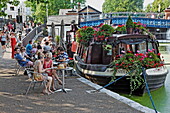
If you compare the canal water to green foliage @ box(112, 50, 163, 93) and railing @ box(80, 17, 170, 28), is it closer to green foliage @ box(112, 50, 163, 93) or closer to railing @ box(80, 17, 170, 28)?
green foliage @ box(112, 50, 163, 93)

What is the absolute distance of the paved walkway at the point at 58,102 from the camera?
7.32 metres

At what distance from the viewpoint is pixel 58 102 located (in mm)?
8016

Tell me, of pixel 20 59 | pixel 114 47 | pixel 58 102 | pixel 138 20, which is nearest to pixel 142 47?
pixel 114 47

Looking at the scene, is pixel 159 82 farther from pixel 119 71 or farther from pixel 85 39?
pixel 85 39

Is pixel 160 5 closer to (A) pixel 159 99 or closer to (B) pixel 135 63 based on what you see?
(A) pixel 159 99

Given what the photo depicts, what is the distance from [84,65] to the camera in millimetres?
13852

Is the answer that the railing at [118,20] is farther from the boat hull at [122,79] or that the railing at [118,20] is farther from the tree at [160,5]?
the boat hull at [122,79]

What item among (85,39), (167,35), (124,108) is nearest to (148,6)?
(167,35)

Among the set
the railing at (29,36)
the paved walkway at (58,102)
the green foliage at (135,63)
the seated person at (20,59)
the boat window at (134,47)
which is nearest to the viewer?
the paved walkway at (58,102)

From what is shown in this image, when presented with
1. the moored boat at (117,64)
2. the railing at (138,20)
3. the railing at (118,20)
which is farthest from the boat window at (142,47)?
the railing at (138,20)

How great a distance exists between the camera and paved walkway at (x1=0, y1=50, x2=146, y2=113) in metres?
7.32

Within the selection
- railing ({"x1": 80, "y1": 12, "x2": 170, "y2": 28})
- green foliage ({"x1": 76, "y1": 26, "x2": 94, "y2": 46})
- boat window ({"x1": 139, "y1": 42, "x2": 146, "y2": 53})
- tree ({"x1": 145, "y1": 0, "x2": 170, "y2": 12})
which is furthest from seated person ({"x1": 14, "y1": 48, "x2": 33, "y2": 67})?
tree ({"x1": 145, "y1": 0, "x2": 170, "y2": 12})

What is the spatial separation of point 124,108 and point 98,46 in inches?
249

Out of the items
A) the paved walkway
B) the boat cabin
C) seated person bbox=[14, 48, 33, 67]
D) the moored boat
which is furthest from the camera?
the boat cabin
